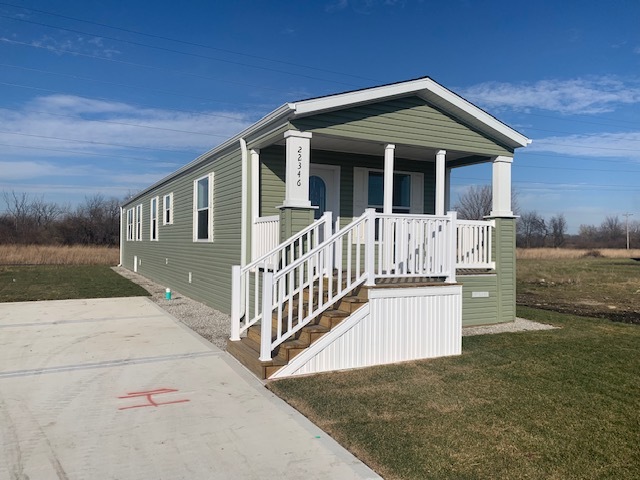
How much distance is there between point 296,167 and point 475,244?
3.62 meters

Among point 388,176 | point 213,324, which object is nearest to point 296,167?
point 388,176

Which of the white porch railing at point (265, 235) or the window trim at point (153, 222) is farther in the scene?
the window trim at point (153, 222)

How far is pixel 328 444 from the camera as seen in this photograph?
3490 millimetres

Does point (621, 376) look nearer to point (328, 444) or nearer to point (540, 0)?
point (328, 444)

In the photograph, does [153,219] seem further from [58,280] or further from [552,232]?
[552,232]

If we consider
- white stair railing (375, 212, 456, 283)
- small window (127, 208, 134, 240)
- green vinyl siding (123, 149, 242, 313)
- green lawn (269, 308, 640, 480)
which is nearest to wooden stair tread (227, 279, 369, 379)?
green lawn (269, 308, 640, 480)

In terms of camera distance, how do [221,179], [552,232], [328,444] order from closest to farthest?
[328,444]
[221,179]
[552,232]

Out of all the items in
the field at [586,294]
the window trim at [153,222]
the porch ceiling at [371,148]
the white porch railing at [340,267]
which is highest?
the porch ceiling at [371,148]

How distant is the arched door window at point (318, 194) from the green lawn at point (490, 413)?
4.05 m

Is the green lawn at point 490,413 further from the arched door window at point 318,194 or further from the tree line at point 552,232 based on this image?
the tree line at point 552,232

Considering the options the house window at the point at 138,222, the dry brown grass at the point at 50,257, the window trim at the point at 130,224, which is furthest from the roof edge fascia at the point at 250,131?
the dry brown grass at the point at 50,257

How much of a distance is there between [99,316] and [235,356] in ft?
15.0

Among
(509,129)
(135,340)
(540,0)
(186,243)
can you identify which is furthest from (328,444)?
(540,0)

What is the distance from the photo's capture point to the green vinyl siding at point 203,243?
9375mm
